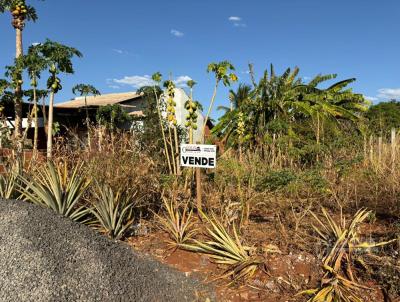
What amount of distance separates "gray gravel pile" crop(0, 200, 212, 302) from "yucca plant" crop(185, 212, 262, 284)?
1.27ft

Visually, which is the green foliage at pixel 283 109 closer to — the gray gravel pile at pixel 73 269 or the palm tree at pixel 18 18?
the palm tree at pixel 18 18

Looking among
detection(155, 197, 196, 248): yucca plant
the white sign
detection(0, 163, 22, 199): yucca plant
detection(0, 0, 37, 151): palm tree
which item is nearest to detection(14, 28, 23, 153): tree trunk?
detection(0, 0, 37, 151): palm tree

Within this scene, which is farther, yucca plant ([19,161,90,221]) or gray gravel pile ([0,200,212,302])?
yucca plant ([19,161,90,221])

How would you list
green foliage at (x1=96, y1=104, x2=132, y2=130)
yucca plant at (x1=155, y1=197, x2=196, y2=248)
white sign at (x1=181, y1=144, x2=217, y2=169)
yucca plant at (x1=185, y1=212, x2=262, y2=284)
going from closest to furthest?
yucca plant at (x1=185, y1=212, x2=262, y2=284), yucca plant at (x1=155, y1=197, x2=196, y2=248), white sign at (x1=181, y1=144, x2=217, y2=169), green foliage at (x1=96, y1=104, x2=132, y2=130)

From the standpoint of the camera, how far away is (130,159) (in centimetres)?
573

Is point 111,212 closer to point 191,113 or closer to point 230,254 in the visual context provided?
point 230,254

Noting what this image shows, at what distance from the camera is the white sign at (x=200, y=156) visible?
5137 millimetres

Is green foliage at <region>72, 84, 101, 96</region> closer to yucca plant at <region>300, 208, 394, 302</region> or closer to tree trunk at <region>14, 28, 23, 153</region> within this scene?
tree trunk at <region>14, 28, 23, 153</region>

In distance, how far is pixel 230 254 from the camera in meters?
4.08

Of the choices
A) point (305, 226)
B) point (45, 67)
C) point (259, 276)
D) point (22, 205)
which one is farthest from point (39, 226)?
point (45, 67)

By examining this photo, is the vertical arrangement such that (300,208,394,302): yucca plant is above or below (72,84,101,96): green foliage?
below

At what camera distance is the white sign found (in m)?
5.14

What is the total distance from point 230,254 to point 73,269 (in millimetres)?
1532

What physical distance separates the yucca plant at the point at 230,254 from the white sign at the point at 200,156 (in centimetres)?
99
